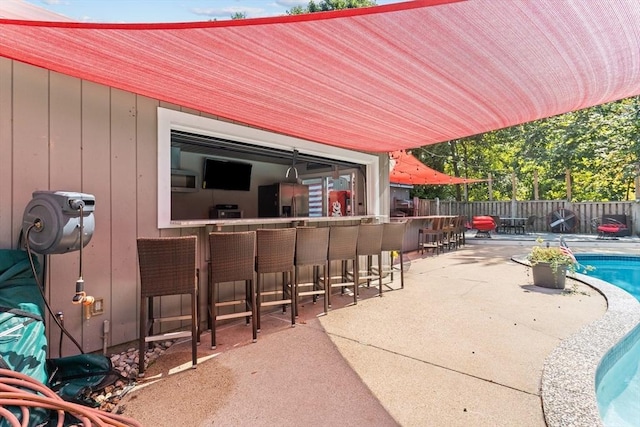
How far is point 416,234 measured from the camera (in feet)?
34.0

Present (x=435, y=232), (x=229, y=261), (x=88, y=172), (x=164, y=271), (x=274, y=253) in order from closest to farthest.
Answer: (x=164, y=271) < (x=88, y=172) < (x=229, y=261) < (x=274, y=253) < (x=435, y=232)

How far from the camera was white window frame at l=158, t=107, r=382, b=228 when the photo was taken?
3301mm

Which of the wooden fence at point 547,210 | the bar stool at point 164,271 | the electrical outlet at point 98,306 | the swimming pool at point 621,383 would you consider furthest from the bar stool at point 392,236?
the wooden fence at point 547,210

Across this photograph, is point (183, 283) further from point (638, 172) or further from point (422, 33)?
point (638, 172)

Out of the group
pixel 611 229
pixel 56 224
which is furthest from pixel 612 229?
pixel 56 224

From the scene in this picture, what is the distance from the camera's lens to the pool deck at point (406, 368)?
206 centimetres

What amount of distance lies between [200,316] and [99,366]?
111 centimetres

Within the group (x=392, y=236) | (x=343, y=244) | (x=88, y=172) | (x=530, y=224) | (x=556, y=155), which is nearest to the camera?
(x=88, y=172)

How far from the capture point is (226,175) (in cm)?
747

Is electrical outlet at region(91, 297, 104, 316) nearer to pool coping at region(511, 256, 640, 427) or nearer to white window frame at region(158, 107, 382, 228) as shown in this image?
white window frame at region(158, 107, 382, 228)

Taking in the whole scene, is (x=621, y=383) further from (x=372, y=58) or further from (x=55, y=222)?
(x=55, y=222)

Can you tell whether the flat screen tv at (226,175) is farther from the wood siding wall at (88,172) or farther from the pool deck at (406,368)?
the pool deck at (406,368)

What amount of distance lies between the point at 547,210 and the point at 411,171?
368 inches

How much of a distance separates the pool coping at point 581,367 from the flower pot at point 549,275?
0.96m
